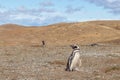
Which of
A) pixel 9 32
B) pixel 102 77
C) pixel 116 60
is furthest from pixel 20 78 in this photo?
pixel 9 32

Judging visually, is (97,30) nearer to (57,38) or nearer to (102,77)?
(57,38)

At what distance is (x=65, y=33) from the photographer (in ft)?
352

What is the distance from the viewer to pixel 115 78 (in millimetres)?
25391

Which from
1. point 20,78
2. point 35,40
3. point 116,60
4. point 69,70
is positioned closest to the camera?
point 20,78

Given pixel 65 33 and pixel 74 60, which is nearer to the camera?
pixel 74 60

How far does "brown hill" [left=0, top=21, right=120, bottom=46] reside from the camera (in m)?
99.3

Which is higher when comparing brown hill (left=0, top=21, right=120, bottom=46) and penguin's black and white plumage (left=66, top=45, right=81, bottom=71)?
brown hill (left=0, top=21, right=120, bottom=46)

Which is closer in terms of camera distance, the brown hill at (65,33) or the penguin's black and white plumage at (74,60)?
the penguin's black and white plumage at (74,60)

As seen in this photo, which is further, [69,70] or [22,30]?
[22,30]

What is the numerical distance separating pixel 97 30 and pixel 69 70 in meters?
75.8

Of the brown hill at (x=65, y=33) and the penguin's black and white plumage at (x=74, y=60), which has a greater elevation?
the brown hill at (x=65, y=33)

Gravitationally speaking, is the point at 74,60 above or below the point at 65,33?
below

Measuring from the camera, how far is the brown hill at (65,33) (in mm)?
99312

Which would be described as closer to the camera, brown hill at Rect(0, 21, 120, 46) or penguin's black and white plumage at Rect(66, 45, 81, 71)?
penguin's black and white plumage at Rect(66, 45, 81, 71)
